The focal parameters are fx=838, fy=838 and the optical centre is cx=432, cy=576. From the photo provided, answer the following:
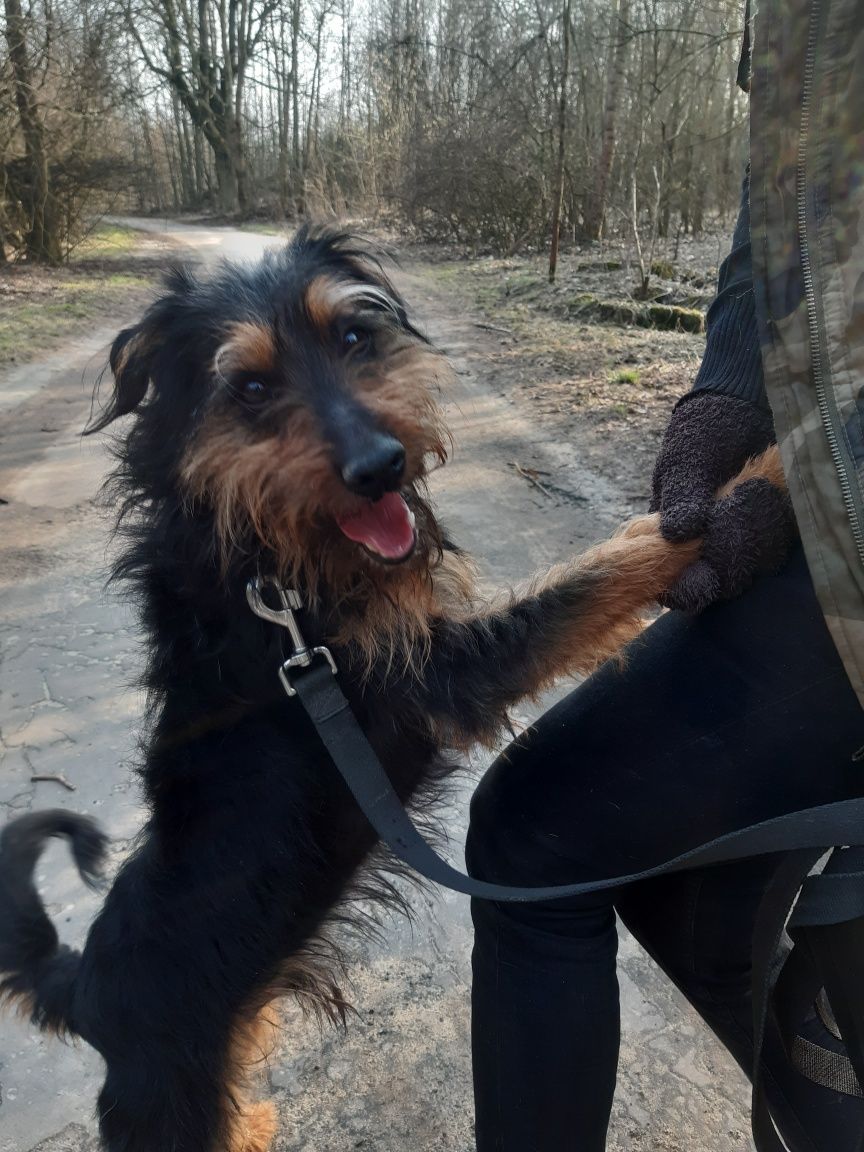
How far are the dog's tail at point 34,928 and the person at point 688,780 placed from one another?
917mm

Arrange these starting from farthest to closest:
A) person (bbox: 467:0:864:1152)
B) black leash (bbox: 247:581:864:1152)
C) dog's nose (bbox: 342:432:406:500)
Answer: dog's nose (bbox: 342:432:406:500) < person (bbox: 467:0:864:1152) < black leash (bbox: 247:581:864:1152)

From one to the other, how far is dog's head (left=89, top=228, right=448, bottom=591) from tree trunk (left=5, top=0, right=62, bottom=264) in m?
16.9

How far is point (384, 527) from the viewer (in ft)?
6.26

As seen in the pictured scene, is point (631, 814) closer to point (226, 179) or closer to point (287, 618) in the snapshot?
point (287, 618)

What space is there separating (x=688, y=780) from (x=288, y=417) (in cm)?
114

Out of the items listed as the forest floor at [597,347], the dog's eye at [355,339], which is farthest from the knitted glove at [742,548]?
the forest floor at [597,347]

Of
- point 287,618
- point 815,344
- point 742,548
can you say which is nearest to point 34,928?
point 287,618

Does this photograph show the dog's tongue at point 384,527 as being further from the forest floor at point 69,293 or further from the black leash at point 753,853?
the forest floor at point 69,293

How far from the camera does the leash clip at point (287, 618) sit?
165 centimetres

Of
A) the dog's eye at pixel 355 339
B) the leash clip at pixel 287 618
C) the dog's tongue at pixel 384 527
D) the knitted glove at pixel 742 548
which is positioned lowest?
the leash clip at pixel 287 618

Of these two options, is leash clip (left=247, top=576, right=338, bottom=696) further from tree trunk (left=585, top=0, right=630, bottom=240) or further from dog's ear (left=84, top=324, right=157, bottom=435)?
tree trunk (left=585, top=0, right=630, bottom=240)

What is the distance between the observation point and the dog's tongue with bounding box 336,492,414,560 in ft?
6.17

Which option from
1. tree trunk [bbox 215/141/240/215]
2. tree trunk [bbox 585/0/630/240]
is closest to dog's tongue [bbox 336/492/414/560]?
tree trunk [bbox 585/0/630/240]

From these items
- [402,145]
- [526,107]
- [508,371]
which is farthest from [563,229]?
[508,371]
